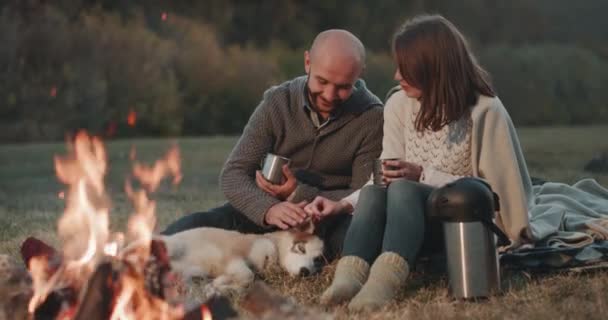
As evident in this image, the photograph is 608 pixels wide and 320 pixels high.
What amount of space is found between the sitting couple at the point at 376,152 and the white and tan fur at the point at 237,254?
133 millimetres

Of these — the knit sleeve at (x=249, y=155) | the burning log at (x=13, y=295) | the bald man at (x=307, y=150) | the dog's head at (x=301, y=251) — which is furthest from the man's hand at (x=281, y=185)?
the burning log at (x=13, y=295)

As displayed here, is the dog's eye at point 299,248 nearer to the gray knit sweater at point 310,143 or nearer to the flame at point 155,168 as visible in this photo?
the gray knit sweater at point 310,143

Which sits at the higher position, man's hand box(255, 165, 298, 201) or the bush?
man's hand box(255, 165, 298, 201)

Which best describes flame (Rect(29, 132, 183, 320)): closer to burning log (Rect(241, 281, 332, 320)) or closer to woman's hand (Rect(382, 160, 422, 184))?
burning log (Rect(241, 281, 332, 320))

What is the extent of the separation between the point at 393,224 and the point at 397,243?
0.33ft

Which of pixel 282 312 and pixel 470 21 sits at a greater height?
pixel 282 312

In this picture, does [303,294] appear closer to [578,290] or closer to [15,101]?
[578,290]

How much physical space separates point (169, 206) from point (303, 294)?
14.1 feet

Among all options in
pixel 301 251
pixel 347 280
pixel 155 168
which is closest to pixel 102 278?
pixel 347 280

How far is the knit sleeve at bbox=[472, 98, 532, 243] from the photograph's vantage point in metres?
4.69

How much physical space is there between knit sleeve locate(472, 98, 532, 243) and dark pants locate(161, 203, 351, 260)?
1.01 meters

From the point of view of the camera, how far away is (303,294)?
4.86 metres

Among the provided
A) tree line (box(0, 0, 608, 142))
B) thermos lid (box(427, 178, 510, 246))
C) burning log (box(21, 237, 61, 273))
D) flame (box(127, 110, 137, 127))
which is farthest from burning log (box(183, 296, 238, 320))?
flame (box(127, 110, 137, 127))

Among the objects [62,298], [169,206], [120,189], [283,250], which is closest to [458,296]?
[283,250]
